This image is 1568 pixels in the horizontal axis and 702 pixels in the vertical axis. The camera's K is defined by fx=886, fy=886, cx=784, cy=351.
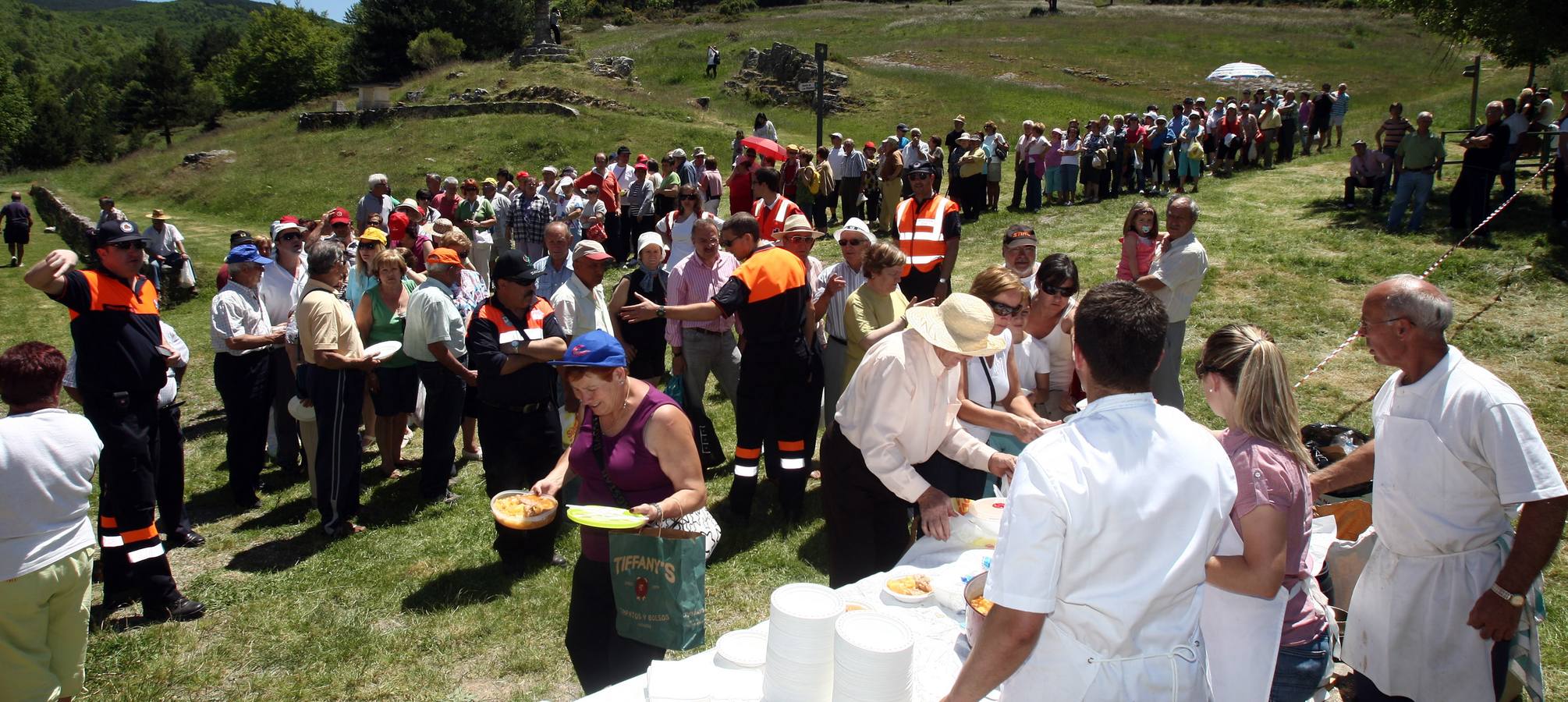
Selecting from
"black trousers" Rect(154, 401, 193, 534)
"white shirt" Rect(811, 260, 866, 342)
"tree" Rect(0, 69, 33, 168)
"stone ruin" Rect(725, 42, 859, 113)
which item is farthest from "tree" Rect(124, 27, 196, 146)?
"white shirt" Rect(811, 260, 866, 342)

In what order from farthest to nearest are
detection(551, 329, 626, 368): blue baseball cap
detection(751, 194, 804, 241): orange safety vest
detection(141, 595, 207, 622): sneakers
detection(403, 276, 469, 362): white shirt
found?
detection(751, 194, 804, 241): orange safety vest, detection(403, 276, 469, 362): white shirt, detection(141, 595, 207, 622): sneakers, detection(551, 329, 626, 368): blue baseball cap

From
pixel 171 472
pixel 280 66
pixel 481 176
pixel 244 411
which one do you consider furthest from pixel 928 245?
pixel 280 66

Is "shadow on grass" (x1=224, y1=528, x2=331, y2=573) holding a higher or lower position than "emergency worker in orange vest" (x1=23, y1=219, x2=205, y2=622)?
lower

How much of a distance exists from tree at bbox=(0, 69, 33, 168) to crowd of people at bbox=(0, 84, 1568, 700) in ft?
239

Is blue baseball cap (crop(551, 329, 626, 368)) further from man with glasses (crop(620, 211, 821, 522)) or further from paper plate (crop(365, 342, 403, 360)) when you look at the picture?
paper plate (crop(365, 342, 403, 360))

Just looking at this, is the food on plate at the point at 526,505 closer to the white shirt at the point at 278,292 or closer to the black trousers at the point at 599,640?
the black trousers at the point at 599,640

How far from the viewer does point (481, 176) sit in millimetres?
26562

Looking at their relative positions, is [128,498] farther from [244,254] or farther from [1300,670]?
[1300,670]

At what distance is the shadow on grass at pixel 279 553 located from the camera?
5612 millimetres

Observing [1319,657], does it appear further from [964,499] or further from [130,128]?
[130,128]

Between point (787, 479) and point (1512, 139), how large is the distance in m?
12.8

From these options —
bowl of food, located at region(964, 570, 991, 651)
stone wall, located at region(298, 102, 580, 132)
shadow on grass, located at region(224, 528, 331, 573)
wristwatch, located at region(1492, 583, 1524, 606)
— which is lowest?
shadow on grass, located at region(224, 528, 331, 573)

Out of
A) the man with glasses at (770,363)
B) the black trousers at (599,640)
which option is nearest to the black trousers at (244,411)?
the man with glasses at (770,363)

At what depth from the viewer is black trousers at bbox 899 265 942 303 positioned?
750 centimetres
